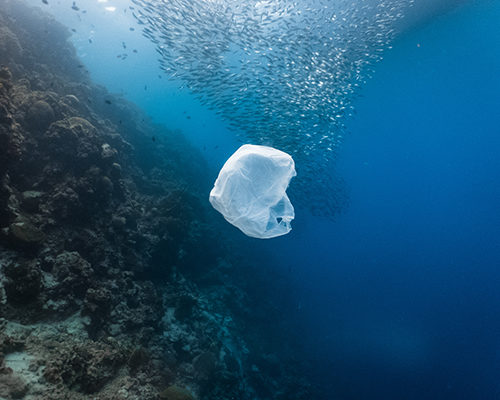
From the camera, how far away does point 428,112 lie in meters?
33.9

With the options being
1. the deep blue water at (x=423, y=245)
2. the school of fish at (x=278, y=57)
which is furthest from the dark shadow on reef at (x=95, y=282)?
the deep blue water at (x=423, y=245)

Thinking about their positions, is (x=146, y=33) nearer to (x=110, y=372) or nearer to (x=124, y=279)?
(x=124, y=279)

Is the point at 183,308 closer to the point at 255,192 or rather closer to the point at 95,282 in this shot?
the point at 95,282

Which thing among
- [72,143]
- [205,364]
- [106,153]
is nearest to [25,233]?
[72,143]

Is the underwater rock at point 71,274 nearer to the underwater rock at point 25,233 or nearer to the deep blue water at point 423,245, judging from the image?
the underwater rock at point 25,233

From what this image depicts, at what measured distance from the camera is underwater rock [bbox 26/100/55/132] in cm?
525

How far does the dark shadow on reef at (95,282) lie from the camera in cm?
326

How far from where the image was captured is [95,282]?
15.2 feet

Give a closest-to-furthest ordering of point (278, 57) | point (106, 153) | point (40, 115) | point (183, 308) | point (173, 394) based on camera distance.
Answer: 1. point (173, 394)
2. point (40, 115)
3. point (106, 153)
4. point (183, 308)
5. point (278, 57)

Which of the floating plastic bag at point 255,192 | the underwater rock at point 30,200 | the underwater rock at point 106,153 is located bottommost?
→ the underwater rock at point 30,200

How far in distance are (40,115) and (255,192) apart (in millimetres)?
4945

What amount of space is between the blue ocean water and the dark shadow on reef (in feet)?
23.0

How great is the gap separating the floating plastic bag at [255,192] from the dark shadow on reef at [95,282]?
8.61 ft

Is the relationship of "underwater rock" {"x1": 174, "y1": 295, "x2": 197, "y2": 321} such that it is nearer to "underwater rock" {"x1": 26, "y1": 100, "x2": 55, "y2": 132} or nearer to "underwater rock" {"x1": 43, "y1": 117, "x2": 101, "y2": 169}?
"underwater rock" {"x1": 43, "y1": 117, "x2": 101, "y2": 169}
